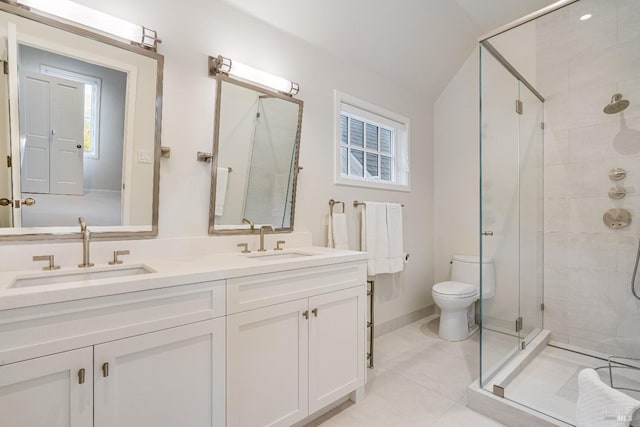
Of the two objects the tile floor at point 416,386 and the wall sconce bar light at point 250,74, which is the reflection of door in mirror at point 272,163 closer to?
the wall sconce bar light at point 250,74

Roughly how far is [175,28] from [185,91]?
0.31m

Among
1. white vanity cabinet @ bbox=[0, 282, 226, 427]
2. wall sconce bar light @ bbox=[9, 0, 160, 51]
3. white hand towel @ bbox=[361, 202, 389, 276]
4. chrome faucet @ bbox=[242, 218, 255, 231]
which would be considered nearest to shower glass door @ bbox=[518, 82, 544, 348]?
white hand towel @ bbox=[361, 202, 389, 276]

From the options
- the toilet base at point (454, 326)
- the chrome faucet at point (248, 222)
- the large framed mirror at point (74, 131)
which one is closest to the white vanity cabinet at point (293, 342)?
the chrome faucet at point (248, 222)

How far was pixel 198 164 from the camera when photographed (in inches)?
67.4

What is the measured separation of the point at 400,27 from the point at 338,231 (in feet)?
5.45

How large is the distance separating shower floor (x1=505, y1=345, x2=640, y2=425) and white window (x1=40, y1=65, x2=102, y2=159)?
7.98 feet

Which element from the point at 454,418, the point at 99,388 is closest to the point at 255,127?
the point at 99,388

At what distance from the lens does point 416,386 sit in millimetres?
1976

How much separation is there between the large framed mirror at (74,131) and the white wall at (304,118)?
11 centimetres

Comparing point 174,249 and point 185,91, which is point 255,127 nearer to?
point 185,91

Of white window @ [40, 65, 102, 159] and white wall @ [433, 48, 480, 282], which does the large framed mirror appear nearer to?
white window @ [40, 65, 102, 159]

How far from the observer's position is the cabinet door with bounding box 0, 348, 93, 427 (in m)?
0.86

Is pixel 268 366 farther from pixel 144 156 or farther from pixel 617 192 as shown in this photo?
pixel 617 192

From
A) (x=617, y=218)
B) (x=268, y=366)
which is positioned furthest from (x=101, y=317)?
(x=617, y=218)
